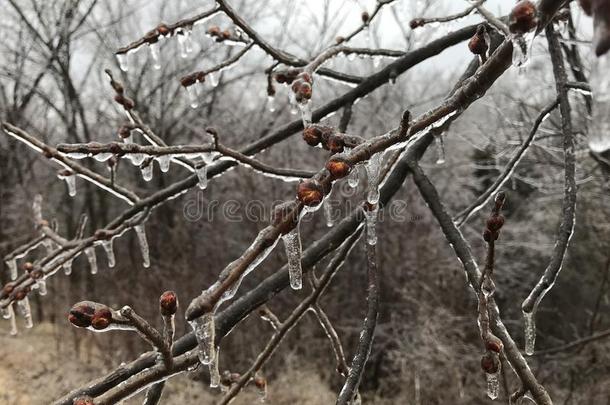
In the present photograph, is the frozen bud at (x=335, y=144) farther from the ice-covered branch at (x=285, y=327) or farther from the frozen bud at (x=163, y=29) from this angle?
the frozen bud at (x=163, y=29)

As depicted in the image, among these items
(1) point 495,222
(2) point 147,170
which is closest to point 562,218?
(1) point 495,222

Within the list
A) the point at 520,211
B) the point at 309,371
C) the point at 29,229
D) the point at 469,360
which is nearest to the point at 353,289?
the point at 309,371

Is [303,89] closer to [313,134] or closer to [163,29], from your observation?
[313,134]

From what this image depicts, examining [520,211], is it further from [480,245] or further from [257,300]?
[257,300]

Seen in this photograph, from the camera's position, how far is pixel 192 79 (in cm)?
186

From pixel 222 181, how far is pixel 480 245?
4742 mm

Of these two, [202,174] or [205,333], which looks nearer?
[205,333]

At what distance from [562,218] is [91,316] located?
119 centimetres

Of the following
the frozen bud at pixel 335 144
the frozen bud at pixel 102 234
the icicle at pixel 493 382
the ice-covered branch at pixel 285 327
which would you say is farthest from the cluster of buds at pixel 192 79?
the icicle at pixel 493 382

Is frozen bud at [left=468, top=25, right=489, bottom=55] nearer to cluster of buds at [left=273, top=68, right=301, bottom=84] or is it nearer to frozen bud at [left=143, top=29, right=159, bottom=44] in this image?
cluster of buds at [left=273, top=68, right=301, bottom=84]

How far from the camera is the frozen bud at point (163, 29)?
1.88m

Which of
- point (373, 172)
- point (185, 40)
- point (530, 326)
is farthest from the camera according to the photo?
point (185, 40)

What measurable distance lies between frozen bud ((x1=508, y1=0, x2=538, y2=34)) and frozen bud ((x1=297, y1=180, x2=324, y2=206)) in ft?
1.09

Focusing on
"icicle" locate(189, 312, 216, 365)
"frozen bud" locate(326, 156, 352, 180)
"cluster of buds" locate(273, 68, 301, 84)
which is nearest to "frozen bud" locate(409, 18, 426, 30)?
"cluster of buds" locate(273, 68, 301, 84)
